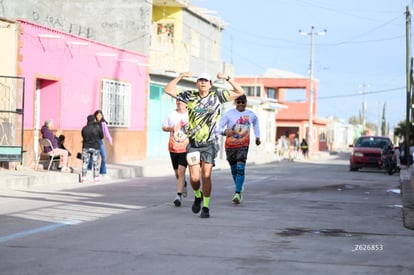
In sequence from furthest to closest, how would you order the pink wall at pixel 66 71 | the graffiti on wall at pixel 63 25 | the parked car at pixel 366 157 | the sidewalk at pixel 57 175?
the parked car at pixel 366 157, the graffiti on wall at pixel 63 25, the pink wall at pixel 66 71, the sidewalk at pixel 57 175

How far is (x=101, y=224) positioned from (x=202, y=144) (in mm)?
1797

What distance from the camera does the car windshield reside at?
31312 millimetres

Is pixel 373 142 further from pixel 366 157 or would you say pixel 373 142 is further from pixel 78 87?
pixel 78 87

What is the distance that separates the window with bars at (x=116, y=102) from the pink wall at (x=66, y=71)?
0.29m

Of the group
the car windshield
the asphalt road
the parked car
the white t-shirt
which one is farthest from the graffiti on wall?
the white t-shirt

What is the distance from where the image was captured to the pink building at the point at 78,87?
20.6 metres

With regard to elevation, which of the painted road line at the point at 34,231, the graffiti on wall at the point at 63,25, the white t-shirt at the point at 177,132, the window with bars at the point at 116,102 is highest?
the graffiti on wall at the point at 63,25

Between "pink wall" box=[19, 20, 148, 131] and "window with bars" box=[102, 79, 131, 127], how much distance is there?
0.96 feet

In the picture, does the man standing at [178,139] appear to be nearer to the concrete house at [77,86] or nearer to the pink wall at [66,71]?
the concrete house at [77,86]

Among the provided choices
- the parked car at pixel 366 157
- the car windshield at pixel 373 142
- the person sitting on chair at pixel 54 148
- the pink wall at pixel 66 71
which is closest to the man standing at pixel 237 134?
the person sitting on chair at pixel 54 148

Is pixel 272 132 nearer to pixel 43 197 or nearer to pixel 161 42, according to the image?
pixel 161 42

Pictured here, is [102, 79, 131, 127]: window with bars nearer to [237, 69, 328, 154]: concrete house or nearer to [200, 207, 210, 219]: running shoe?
[200, 207, 210, 219]: running shoe

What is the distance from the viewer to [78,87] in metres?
23.8

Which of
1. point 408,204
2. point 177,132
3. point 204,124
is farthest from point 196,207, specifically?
point 408,204
